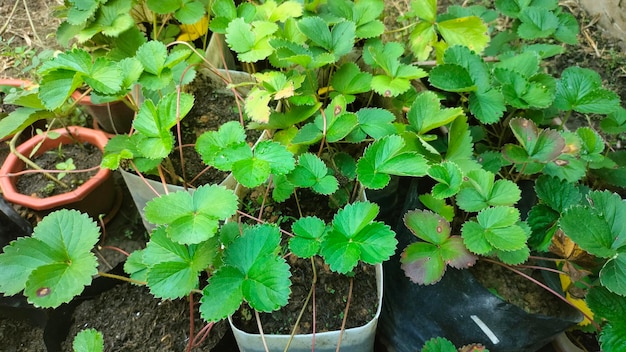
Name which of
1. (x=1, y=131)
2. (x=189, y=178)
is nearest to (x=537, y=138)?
(x=189, y=178)

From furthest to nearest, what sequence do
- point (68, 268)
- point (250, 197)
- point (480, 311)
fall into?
1. point (250, 197)
2. point (480, 311)
3. point (68, 268)

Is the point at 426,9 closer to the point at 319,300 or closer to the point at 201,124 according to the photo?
the point at 201,124

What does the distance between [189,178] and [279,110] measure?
0.91ft

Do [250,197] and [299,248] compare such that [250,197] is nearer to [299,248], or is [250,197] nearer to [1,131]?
[299,248]

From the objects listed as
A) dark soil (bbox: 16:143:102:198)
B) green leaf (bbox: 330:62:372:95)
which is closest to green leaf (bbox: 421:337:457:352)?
green leaf (bbox: 330:62:372:95)

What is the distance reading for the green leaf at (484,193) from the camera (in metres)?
0.88

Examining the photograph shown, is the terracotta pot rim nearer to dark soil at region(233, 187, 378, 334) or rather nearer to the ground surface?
the ground surface

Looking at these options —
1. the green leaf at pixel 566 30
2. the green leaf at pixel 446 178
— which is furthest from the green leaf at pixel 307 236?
the green leaf at pixel 566 30

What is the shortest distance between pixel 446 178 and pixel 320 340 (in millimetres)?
379

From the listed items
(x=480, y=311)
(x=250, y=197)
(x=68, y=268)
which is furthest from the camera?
(x=250, y=197)

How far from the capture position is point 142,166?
100 centimetres

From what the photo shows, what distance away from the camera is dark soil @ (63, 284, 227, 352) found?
106cm

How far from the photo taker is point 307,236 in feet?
2.69

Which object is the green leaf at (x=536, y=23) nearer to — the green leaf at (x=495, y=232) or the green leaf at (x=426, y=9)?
the green leaf at (x=426, y=9)
